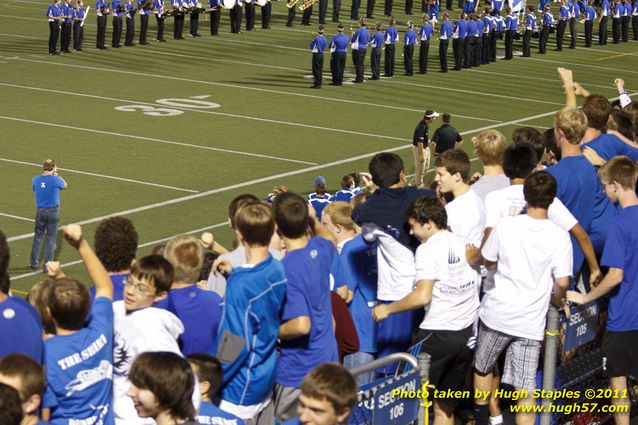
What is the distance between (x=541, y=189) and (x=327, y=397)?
251cm

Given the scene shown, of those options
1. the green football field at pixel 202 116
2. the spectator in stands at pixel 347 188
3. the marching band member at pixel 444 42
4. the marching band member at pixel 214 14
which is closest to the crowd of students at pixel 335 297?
the spectator in stands at pixel 347 188

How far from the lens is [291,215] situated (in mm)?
6469

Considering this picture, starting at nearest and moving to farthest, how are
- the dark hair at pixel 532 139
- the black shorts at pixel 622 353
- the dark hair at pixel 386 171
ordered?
the black shorts at pixel 622 353, the dark hair at pixel 386 171, the dark hair at pixel 532 139

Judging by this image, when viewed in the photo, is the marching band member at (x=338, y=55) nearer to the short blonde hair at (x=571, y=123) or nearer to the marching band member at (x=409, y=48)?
the marching band member at (x=409, y=48)

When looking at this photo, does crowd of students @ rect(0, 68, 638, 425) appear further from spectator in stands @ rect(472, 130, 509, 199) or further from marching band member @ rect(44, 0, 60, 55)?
marching band member @ rect(44, 0, 60, 55)

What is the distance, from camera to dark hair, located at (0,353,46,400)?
16.4ft

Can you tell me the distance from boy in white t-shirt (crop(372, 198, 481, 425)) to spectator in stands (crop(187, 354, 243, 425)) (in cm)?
150

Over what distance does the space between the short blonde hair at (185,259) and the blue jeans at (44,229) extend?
905cm

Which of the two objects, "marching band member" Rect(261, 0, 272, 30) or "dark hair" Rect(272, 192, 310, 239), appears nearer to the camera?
"dark hair" Rect(272, 192, 310, 239)

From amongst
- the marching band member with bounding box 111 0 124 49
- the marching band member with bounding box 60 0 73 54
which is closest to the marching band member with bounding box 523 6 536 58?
the marching band member with bounding box 111 0 124 49

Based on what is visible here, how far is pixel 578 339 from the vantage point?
299 inches

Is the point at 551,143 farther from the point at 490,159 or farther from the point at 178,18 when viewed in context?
the point at 178,18

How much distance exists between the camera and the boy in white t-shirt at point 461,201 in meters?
7.92

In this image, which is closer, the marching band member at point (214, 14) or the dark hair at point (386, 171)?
the dark hair at point (386, 171)
